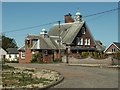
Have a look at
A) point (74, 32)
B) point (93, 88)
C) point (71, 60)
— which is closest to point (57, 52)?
point (74, 32)

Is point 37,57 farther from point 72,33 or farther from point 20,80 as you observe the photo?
point 20,80

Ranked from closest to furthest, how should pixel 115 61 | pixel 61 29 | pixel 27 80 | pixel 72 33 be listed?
pixel 27 80
pixel 115 61
pixel 72 33
pixel 61 29

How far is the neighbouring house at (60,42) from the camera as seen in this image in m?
62.6

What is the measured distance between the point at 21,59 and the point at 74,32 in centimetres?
1266

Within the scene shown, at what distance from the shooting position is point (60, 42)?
65.8m

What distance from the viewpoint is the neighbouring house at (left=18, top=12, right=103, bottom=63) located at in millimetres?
62562

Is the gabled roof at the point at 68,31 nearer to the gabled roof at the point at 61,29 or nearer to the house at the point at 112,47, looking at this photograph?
the gabled roof at the point at 61,29

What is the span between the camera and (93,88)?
53.8 feet

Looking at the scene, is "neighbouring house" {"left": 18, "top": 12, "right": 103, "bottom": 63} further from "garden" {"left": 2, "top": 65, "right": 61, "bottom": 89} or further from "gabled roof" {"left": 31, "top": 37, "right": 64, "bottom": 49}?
"garden" {"left": 2, "top": 65, "right": 61, "bottom": 89}

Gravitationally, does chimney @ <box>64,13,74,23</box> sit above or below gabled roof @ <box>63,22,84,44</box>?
above

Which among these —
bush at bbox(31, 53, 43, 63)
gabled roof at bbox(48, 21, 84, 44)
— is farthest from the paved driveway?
gabled roof at bbox(48, 21, 84, 44)

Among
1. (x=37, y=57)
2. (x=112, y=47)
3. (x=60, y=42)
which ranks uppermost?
(x=60, y=42)

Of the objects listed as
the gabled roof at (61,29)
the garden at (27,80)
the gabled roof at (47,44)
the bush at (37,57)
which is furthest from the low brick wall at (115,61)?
the gabled roof at (61,29)

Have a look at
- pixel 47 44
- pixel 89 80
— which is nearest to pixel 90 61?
pixel 47 44
